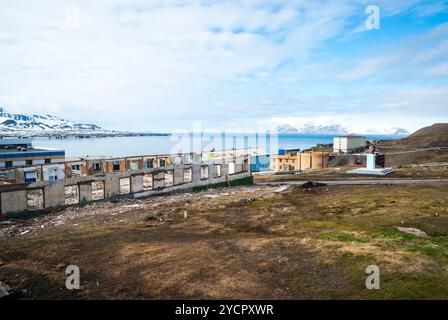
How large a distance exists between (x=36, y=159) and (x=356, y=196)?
8403 centimetres

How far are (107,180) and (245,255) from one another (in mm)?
22087

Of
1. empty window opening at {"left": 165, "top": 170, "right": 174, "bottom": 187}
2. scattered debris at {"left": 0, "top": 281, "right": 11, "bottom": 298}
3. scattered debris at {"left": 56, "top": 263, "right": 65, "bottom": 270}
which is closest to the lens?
scattered debris at {"left": 0, "top": 281, "right": 11, "bottom": 298}

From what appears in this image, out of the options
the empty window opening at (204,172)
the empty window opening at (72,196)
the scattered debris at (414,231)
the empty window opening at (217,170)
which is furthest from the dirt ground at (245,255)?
the empty window opening at (217,170)

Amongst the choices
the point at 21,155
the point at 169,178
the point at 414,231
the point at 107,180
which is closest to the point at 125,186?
the point at 107,180

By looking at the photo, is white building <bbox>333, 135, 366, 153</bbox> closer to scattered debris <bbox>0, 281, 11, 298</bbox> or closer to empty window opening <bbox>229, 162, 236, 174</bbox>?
empty window opening <bbox>229, 162, 236, 174</bbox>

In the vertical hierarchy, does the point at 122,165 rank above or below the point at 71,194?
above

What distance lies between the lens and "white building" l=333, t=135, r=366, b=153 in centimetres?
9703

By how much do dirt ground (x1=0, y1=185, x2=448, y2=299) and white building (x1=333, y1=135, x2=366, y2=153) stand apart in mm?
80133

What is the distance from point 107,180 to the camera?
30.0m

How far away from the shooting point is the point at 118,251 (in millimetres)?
12375

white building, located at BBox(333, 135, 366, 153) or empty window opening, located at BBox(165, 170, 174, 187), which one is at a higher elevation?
white building, located at BBox(333, 135, 366, 153)

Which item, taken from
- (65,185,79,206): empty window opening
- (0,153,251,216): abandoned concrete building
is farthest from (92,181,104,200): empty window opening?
(65,185,79,206): empty window opening

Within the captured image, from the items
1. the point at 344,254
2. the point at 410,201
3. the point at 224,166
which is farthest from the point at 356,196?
the point at 224,166
